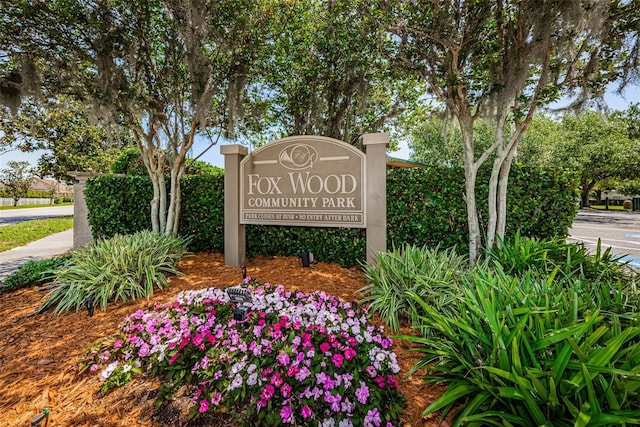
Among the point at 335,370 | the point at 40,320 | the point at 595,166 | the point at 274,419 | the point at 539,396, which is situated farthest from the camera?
the point at 595,166

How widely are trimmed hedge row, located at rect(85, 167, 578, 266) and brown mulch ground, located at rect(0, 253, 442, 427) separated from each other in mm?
673

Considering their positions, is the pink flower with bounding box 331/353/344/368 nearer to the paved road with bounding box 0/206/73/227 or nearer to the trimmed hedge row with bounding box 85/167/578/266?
the trimmed hedge row with bounding box 85/167/578/266

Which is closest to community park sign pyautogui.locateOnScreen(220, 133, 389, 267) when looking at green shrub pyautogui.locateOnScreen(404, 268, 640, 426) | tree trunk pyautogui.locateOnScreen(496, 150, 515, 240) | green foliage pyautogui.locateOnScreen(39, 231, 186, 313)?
green foliage pyautogui.locateOnScreen(39, 231, 186, 313)

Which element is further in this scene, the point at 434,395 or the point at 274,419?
the point at 434,395

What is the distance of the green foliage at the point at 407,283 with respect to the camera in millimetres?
2307

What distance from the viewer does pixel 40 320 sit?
2631 millimetres

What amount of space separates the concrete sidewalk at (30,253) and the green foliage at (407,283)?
5703 mm

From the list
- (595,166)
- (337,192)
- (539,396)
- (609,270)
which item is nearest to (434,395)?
(539,396)

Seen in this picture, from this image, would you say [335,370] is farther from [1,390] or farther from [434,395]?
[1,390]

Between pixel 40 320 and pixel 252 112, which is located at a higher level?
pixel 252 112

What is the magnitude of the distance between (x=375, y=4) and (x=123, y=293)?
5.13 meters

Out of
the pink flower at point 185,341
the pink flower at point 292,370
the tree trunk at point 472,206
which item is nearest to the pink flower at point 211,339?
the pink flower at point 185,341

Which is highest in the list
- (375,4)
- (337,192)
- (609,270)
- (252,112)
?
(375,4)

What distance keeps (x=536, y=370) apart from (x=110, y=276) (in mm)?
3815
